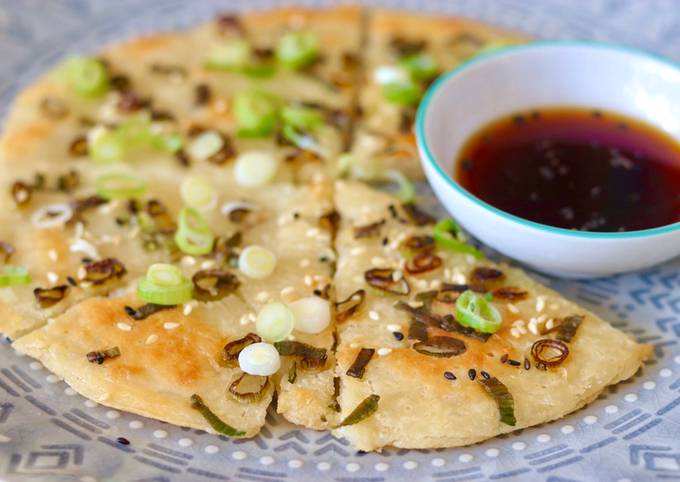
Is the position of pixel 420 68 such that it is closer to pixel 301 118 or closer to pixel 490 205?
pixel 301 118

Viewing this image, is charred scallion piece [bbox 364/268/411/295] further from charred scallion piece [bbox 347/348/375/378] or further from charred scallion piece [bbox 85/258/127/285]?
charred scallion piece [bbox 85/258/127/285]

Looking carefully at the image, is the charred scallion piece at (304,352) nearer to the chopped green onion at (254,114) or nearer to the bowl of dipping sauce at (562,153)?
the bowl of dipping sauce at (562,153)

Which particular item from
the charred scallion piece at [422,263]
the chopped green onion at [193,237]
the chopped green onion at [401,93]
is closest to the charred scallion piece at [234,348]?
the chopped green onion at [193,237]

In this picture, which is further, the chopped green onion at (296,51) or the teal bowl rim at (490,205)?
the chopped green onion at (296,51)

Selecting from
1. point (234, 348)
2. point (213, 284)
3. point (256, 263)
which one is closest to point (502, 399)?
point (234, 348)

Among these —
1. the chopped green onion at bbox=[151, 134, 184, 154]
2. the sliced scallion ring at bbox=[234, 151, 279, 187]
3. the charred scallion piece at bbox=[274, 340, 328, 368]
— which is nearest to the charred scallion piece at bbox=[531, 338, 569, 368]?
the charred scallion piece at bbox=[274, 340, 328, 368]
